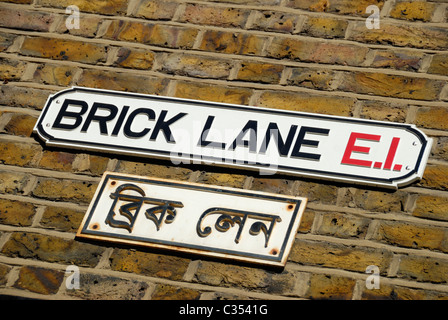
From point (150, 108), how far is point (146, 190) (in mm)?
271

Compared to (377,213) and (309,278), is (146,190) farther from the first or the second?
(377,213)

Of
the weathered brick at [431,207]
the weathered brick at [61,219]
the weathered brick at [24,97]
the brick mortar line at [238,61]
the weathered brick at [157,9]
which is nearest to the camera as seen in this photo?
the weathered brick at [431,207]

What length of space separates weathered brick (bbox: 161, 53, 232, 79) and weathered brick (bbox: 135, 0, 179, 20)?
162mm

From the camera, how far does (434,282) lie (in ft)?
4.61

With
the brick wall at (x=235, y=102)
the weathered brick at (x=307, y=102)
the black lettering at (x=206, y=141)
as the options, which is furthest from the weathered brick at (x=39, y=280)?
the weathered brick at (x=307, y=102)

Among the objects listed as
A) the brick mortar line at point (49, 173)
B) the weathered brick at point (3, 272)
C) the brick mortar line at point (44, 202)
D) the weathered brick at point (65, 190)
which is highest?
the brick mortar line at point (49, 173)

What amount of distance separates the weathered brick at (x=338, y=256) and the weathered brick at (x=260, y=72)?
52 centimetres

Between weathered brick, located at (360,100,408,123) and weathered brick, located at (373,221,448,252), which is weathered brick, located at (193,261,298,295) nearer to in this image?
weathered brick, located at (373,221,448,252)

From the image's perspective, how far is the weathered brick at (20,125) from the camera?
1768 millimetres

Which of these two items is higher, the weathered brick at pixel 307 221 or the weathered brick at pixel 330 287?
the weathered brick at pixel 307 221

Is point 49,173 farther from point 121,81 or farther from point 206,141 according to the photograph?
point 206,141

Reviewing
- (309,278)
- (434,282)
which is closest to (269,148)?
(309,278)

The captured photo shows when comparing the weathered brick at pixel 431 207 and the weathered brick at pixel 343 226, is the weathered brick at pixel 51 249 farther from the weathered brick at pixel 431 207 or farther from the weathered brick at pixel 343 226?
the weathered brick at pixel 431 207

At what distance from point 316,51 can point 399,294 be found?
2.48ft
